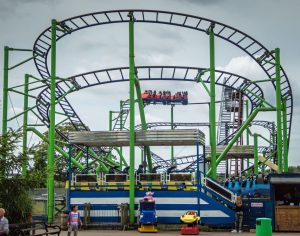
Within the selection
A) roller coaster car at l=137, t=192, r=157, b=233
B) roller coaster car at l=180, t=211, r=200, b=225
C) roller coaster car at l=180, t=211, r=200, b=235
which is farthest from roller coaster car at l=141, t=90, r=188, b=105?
roller coaster car at l=180, t=211, r=200, b=235

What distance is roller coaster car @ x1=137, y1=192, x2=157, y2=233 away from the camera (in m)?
23.5

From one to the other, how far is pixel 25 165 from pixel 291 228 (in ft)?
38.7

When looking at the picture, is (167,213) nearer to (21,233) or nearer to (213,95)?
(213,95)

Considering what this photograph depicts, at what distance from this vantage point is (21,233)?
54.3ft

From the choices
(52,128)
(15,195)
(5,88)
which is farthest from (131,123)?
(15,195)

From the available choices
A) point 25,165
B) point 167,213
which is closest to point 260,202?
point 167,213

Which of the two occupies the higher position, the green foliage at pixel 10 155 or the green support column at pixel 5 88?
the green support column at pixel 5 88

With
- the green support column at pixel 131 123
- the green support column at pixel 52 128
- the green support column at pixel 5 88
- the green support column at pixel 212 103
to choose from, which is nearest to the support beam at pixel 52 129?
the green support column at pixel 52 128

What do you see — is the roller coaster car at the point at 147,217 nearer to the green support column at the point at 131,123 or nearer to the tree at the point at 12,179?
the green support column at the point at 131,123

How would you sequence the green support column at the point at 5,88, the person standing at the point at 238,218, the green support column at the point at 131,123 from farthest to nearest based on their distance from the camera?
the green support column at the point at 5,88 < the green support column at the point at 131,123 < the person standing at the point at 238,218

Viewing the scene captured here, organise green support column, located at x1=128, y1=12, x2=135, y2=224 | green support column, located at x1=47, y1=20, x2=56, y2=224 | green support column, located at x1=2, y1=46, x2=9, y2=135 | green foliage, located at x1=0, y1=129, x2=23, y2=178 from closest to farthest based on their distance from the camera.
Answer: green foliage, located at x1=0, y1=129, x2=23, y2=178 → green support column, located at x1=128, y1=12, x2=135, y2=224 → green support column, located at x1=47, y1=20, x2=56, y2=224 → green support column, located at x1=2, y1=46, x2=9, y2=135

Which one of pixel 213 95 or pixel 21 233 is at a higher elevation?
pixel 213 95

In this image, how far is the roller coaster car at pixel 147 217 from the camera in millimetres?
23516

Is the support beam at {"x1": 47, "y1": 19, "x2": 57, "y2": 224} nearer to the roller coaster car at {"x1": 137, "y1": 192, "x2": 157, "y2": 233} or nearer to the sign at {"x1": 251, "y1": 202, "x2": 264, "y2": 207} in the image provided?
the roller coaster car at {"x1": 137, "y1": 192, "x2": 157, "y2": 233}
